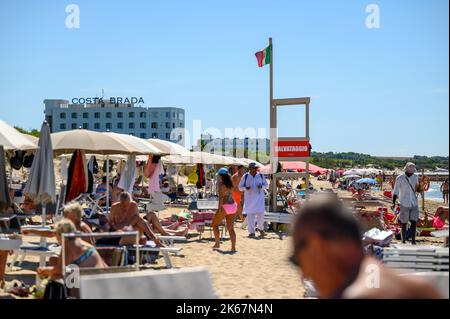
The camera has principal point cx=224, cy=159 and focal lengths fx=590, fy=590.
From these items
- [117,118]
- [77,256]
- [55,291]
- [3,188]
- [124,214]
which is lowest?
[55,291]

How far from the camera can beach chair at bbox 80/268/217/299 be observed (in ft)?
11.5

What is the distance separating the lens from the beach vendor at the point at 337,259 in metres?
2.04

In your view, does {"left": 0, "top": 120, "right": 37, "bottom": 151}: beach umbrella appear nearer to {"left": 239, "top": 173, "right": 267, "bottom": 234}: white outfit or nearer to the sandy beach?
the sandy beach

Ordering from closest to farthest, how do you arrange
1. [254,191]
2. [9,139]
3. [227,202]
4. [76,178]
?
1. [9,139]
2. [227,202]
3. [76,178]
4. [254,191]

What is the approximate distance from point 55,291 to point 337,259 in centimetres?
364

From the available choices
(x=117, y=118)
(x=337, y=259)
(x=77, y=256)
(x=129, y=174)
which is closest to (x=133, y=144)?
(x=129, y=174)

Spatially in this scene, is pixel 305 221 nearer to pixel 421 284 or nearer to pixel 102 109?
pixel 421 284

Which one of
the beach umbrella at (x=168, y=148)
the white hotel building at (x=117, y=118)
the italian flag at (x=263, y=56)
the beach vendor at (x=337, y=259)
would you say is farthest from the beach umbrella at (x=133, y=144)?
the white hotel building at (x=117, y=118)

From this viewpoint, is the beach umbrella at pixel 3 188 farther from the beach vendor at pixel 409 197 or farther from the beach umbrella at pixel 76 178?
the beach vendor at pixel 409 197

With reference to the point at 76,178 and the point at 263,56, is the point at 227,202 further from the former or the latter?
the point at 263,56

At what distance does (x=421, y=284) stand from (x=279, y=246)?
8661mm

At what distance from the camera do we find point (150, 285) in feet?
12.0

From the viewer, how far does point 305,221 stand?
6.84 feet
